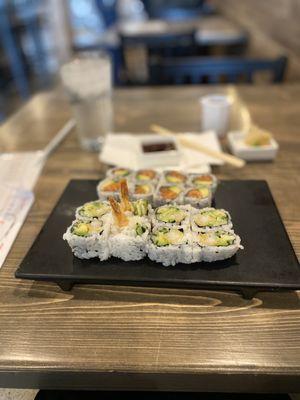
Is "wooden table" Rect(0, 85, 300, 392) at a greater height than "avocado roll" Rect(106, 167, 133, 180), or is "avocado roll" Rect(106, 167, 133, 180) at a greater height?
"avocado roll" Rect(106, 167, 133, 180)

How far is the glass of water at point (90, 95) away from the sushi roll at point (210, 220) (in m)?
0.66

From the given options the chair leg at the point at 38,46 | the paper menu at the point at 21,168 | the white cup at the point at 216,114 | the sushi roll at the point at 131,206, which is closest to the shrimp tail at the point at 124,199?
the sushi roll at the point at 131,206

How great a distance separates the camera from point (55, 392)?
74cm

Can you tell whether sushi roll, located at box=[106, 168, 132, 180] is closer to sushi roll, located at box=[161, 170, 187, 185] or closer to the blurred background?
sushi roll, located at box=[161, 170, 187, 185]

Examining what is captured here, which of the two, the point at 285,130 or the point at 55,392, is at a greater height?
the point at 285,130

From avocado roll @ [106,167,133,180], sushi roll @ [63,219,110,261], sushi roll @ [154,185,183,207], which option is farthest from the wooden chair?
sushi roll @ [63,219,110,261]

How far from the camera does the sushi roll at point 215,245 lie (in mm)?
679

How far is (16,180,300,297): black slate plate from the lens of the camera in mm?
662

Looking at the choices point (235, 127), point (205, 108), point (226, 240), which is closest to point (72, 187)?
point (226, 240)

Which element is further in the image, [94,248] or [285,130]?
[285,130]

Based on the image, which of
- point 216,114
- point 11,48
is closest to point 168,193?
point 216,114

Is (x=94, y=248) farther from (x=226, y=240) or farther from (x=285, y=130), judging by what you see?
(x=285, y=130)

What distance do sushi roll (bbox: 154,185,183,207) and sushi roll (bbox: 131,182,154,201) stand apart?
0.02 meters

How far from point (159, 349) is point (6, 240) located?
0.50 meters
